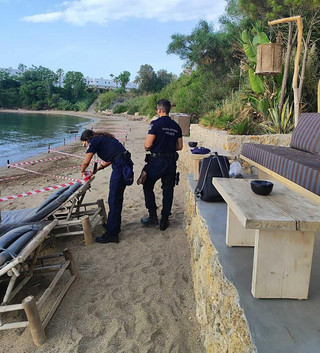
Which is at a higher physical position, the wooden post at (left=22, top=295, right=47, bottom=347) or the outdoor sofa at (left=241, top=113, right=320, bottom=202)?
the outdoor sofa at (left=241, top=113, right=320, bottom=202)

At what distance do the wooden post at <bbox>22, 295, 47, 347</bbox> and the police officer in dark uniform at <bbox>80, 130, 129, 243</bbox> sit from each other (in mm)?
1735

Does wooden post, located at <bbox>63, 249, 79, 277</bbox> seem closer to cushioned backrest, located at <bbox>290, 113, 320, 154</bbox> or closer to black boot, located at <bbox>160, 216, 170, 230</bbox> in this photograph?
black boot, located at <bbox>160, 216, 170, 230</bbox>

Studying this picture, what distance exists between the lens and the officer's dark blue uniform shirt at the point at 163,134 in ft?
13.5

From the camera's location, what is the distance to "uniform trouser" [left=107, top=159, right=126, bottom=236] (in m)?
4.04

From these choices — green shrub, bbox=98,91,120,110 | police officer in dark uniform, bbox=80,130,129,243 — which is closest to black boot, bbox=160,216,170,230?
police officer in dark uniform, bbox=80,130,129,243

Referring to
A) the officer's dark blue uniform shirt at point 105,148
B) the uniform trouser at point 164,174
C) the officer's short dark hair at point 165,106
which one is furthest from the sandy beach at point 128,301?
the officer's short dark hair at point 165,106

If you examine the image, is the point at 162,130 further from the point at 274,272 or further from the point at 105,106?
the point at 105,106

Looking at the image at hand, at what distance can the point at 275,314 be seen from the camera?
160 centimetres

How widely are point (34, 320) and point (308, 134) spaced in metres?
4.15

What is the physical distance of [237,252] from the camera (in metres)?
2.27

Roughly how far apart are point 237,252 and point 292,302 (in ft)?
1.97

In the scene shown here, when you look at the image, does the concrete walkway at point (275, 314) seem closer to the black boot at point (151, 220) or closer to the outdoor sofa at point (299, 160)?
the outdoor sofa at point (299, 160)

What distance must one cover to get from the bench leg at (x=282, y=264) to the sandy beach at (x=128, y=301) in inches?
40.0

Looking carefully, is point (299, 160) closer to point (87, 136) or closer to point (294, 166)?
point (294, 166)
